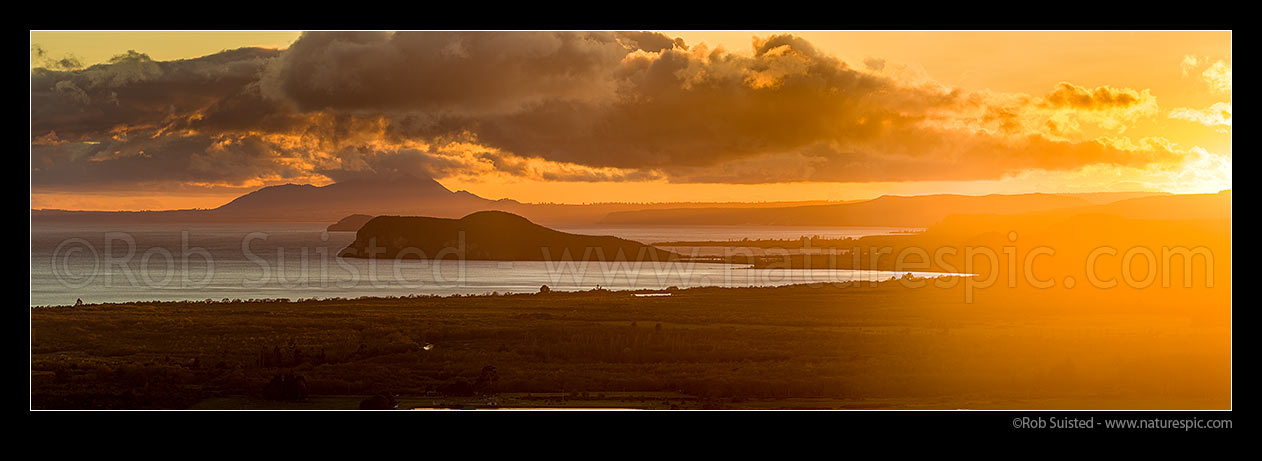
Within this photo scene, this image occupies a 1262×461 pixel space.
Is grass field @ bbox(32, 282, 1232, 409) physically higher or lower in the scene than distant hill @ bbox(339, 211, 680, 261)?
lower

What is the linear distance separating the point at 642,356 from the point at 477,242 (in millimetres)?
113875

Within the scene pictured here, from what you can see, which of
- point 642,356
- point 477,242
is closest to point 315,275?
point 477,242

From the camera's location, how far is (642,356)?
3612cm

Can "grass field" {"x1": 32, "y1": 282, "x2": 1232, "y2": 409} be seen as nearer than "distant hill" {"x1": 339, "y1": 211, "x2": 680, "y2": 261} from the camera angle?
Yes

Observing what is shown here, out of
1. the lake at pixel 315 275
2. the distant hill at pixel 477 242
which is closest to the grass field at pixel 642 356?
the lake at pixel 315 275

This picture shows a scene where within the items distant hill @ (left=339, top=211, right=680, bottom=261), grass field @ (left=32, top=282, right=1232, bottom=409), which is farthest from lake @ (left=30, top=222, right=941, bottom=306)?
grass field @ (left=32, top=282, right=1232, bottom=409)

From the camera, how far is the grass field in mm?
28812

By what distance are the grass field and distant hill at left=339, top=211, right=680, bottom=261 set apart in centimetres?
8985

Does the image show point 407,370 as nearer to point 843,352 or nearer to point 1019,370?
point 843,352

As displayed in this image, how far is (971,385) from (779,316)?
2289cm

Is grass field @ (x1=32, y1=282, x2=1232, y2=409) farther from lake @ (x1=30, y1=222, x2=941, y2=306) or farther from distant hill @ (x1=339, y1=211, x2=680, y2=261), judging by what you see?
distant hill @ (x1=339, y1=211, x2=680, y2=261)

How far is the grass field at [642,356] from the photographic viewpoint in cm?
2881

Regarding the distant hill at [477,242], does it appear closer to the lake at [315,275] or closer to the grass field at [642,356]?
the lake at [315,275]

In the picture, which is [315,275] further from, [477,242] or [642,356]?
[642,356]
